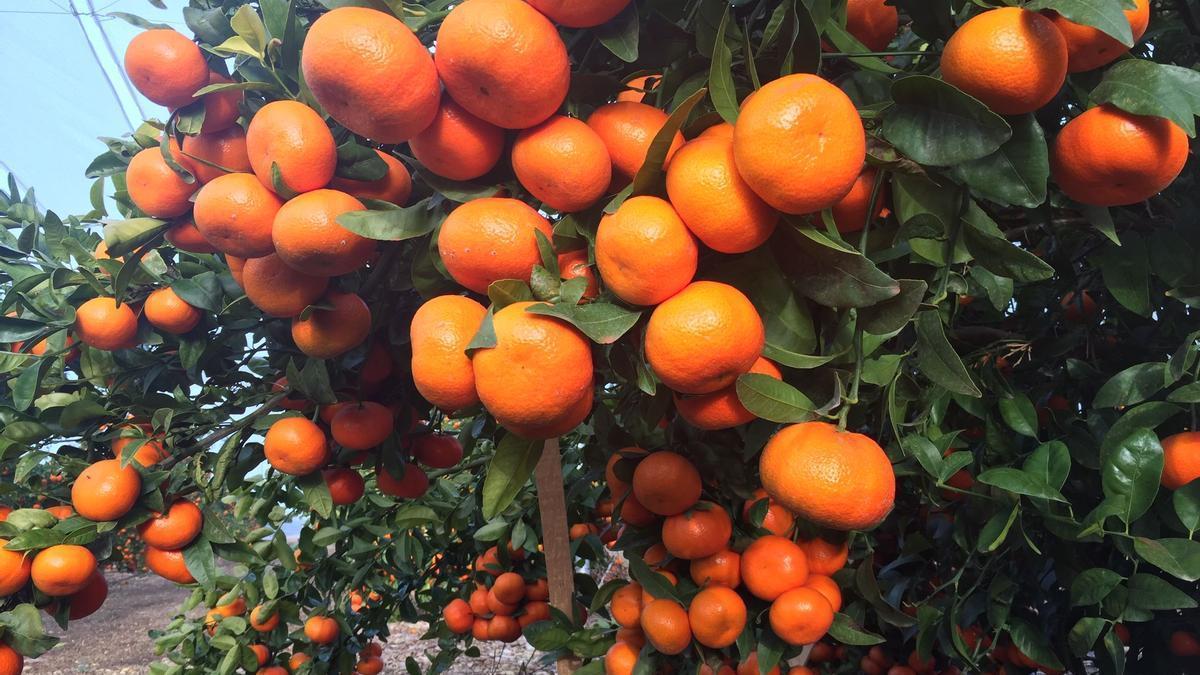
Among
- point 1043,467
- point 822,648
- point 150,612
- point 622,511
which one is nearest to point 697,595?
point 622,511

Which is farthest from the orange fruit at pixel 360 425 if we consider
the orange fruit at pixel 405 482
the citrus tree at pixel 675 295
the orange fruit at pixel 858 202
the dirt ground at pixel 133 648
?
the dirt ground at pixel 133 648

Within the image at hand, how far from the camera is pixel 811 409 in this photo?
61cm

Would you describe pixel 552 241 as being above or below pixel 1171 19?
below

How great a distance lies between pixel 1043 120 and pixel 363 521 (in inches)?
70.3

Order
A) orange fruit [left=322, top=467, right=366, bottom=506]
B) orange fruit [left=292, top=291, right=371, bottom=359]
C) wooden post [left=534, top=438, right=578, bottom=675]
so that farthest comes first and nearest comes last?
wooden post [left=534, top=438, right=578, bottom=675] → orange fruit [left=322, top=467, right=366, bottom=506] → orange fruit [left=292, top=291, right=371, bottom=359]

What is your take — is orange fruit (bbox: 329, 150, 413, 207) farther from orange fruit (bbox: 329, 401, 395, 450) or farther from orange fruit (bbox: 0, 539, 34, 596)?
orange fruit (bbox: 0, 539, 34, 596)

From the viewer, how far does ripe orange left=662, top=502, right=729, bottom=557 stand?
0.96m

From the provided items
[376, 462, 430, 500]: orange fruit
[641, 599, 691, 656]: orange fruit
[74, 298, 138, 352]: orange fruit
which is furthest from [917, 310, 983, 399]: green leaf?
[74, 298, 138, 352]: orange fruit

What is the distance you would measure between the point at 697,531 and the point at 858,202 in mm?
517

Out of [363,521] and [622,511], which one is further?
[363,521]

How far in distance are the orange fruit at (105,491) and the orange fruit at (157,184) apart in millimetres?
359

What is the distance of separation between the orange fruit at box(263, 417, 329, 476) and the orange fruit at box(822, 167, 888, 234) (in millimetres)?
799

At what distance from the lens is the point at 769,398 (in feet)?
1.92

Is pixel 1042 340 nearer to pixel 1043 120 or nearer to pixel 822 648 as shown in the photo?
pixel 1043 120
